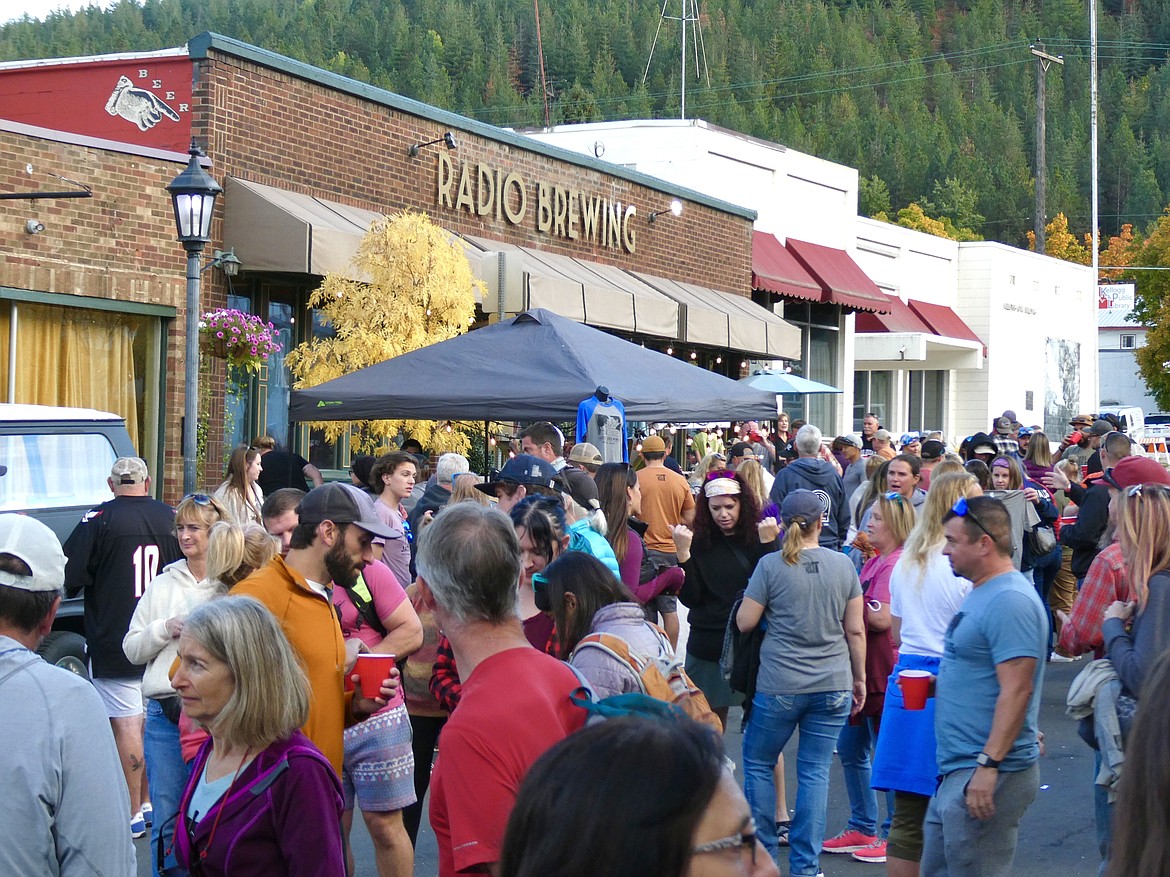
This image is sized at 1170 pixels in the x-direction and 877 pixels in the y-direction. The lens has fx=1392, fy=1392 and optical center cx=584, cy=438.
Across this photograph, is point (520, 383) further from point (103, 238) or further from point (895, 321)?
point (895, 321)

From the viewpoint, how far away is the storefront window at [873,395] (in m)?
35.8

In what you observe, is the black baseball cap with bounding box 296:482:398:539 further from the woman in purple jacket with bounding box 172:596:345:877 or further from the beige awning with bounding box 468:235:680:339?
the beige awning with bounding box 468:235:680:339

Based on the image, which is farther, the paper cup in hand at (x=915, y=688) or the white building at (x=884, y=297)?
the white building at (x=884, y=297)

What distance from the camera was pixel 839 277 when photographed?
96.7 ft

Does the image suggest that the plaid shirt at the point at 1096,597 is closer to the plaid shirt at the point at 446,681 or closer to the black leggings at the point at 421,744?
the plaid shirt at the point at 446,681

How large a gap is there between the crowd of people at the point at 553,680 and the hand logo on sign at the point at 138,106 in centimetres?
717

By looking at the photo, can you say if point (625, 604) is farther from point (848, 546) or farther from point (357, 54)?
point (357, 54)

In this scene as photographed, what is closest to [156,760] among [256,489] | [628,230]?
[256,489]

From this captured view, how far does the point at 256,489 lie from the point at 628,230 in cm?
1326

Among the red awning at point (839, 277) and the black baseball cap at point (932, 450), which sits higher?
the red awning at point (839, 277)

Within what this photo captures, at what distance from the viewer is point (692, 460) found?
23.0 m

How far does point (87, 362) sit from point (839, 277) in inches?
743

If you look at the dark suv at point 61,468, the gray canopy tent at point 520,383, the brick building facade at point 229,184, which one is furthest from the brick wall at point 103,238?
the dark suv at point 61,468

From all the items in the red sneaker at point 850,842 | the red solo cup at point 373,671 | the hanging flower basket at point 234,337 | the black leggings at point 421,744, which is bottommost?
the red sneaker at point 850,842
